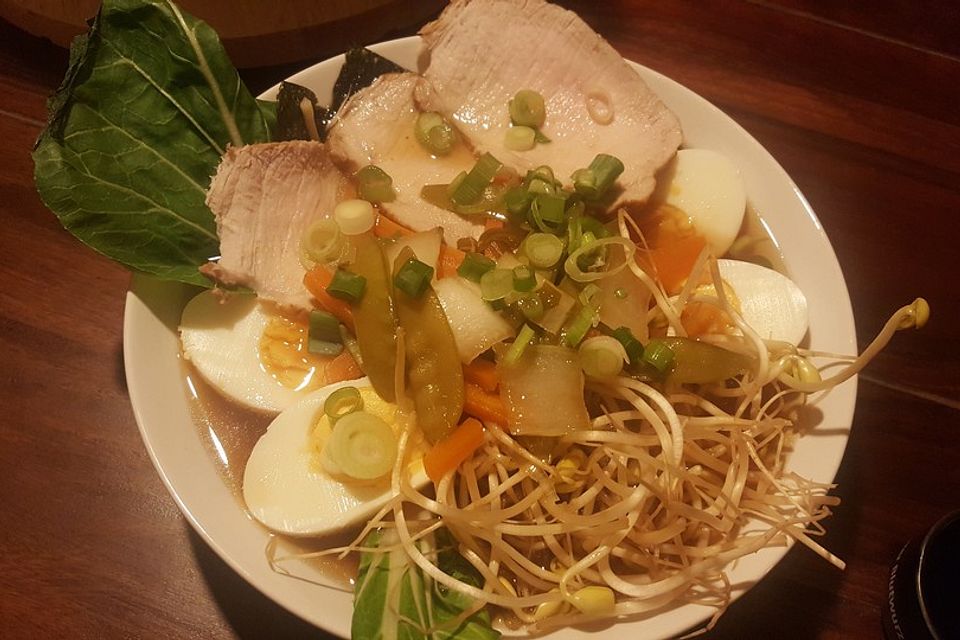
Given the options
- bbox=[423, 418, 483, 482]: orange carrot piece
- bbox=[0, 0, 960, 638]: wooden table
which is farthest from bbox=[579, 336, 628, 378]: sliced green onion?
bbox=[0, 0, 960, 638]: wooden table

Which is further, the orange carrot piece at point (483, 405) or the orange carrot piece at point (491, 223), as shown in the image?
the orange carrot piece at point (491, 223)

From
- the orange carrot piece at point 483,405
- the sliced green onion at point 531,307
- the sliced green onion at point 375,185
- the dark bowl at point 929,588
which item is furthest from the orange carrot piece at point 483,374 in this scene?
the dark bowl at point 929,588

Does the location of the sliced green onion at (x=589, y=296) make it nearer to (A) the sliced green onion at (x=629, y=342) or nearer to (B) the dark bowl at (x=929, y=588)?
(A) the sliced green onion at (x=629, y=342)

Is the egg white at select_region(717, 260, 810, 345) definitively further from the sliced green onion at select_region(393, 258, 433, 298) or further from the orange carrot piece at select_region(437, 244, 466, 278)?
the sliced green onion at select_region(393, 258, 433, 298)

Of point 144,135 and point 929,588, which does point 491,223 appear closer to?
point 144,135

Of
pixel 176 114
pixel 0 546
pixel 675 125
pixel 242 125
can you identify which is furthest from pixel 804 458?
pixel 0 546

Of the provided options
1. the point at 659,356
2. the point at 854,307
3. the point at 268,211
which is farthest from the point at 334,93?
the point at 854,307
